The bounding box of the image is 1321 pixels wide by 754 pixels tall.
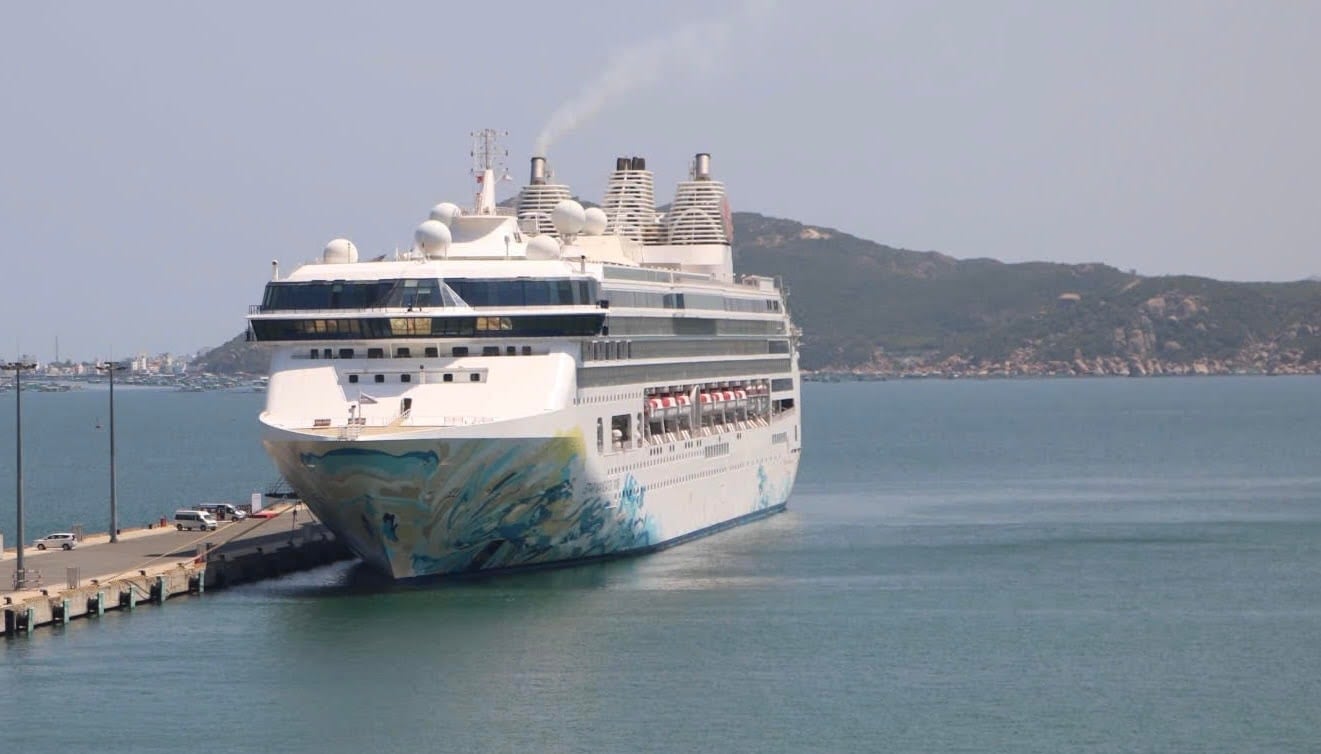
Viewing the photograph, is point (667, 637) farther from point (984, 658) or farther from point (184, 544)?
point (184, 544)

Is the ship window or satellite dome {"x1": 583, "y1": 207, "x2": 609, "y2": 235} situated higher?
satellite dome {"x1": 583, "y1": 207, "x2": 609, "y2": 235}

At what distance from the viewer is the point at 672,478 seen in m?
62.9

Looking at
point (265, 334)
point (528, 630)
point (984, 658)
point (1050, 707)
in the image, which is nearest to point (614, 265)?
point (265, 334)

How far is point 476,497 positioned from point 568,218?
43.2ft

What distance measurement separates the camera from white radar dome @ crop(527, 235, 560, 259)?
5734cm

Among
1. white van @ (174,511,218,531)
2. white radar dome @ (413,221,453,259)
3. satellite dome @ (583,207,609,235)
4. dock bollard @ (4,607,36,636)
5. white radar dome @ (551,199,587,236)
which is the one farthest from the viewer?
white van @ (174,511,218,531)

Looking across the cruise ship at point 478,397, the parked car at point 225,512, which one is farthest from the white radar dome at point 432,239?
the parked car at point 225,512

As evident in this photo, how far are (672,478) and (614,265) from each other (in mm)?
6975

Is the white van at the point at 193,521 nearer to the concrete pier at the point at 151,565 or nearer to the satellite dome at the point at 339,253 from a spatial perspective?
the concrete pier at the point at 151,565

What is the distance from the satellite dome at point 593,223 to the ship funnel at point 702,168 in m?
12.4

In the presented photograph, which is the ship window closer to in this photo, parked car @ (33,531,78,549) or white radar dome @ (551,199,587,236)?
white radar dome @ (551,199,587,236)

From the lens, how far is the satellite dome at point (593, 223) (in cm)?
6462

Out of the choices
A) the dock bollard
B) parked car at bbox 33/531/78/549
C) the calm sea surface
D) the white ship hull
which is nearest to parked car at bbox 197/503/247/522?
parked car at bbox 33/531/78/549

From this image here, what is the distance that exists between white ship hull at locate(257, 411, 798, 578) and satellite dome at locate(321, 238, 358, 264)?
21.4ft
